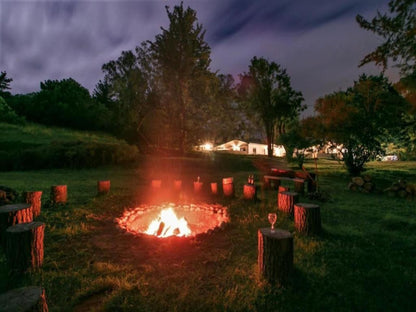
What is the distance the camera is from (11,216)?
457cm

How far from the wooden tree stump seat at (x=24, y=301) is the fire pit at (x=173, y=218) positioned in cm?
363

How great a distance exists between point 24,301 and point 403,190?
1239 centimetres

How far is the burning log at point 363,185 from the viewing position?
10.4m

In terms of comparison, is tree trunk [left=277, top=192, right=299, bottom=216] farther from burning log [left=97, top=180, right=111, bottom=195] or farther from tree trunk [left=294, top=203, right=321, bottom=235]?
burning log [left=97, top=180, right=111, bottom=195]

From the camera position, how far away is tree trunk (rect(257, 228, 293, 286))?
3.42 meters

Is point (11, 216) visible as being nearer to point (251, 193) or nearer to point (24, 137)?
point (251, 193)

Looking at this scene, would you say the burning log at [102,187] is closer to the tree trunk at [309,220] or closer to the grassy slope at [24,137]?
the tree trunk at [309,220]

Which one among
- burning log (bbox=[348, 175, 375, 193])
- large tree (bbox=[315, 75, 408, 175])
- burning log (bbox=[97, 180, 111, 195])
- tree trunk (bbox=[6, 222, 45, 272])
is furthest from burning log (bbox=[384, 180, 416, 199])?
tree trunk (bbox=[6, 222, 45, 272])

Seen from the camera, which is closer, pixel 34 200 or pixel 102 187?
pixel 34 200

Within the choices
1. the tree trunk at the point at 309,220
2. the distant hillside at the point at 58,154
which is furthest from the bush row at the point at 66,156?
the tree trunk at the point at 309,220

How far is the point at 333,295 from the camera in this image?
3.16m

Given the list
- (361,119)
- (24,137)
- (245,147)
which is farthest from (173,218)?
(245,147)

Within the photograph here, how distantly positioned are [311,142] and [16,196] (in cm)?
1624

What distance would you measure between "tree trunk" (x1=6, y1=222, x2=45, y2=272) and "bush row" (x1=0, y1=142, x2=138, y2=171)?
1557 cm
